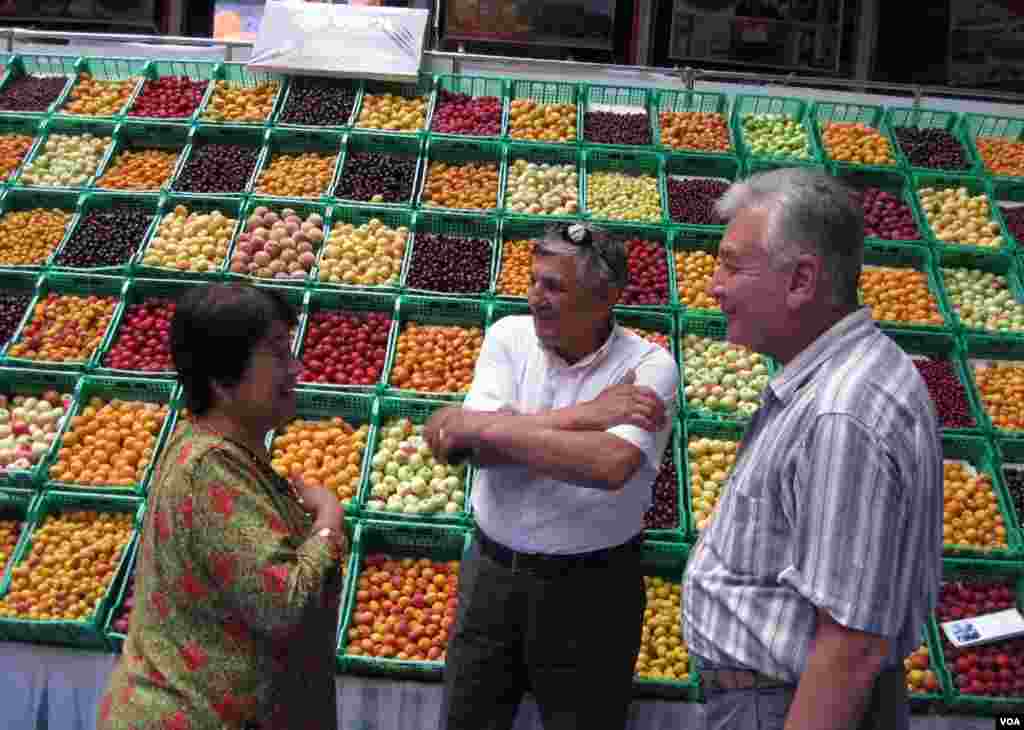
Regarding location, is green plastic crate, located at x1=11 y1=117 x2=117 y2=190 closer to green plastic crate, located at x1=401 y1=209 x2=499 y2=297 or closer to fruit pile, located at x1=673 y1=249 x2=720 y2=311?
green plastic crate, located at x1=401 y1=209 x2=499 y2=297

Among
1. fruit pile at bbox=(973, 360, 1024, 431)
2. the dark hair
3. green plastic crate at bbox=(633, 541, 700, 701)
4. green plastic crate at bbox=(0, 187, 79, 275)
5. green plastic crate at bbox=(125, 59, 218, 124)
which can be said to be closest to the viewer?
the dark hair

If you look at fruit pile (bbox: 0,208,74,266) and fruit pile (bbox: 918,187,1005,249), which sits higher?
fruit pile (bbox: 918,187,1005,249)

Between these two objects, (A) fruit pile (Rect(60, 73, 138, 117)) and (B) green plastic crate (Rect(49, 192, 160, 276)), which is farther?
(A) fruit pile (Rect(60, 73, 138, 117))

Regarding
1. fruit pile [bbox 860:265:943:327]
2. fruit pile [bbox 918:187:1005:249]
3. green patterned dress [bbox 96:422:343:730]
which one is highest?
fruit pile [bbox 918:187:1005:249]

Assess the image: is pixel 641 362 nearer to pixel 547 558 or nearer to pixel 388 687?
pixel 547 558

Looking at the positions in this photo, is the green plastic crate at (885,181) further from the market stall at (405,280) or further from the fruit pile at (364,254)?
the fruit pile at (364,254)

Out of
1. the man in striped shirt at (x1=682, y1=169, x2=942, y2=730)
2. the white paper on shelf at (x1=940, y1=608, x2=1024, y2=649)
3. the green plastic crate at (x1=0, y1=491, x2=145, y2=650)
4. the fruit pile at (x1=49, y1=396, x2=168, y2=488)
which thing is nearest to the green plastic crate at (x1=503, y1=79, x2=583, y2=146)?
the fruit pile at (x1=49, y1=396, x2=168, y2=488)

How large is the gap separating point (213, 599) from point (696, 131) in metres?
4.27

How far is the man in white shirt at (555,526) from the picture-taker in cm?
248

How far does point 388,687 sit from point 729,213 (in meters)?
2.29

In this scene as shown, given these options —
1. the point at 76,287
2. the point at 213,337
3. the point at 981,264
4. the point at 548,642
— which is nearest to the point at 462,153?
the point at 76,287

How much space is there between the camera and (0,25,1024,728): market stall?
3.53 m

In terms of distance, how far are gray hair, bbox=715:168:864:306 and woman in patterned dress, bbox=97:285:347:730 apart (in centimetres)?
97

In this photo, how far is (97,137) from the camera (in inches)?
209
